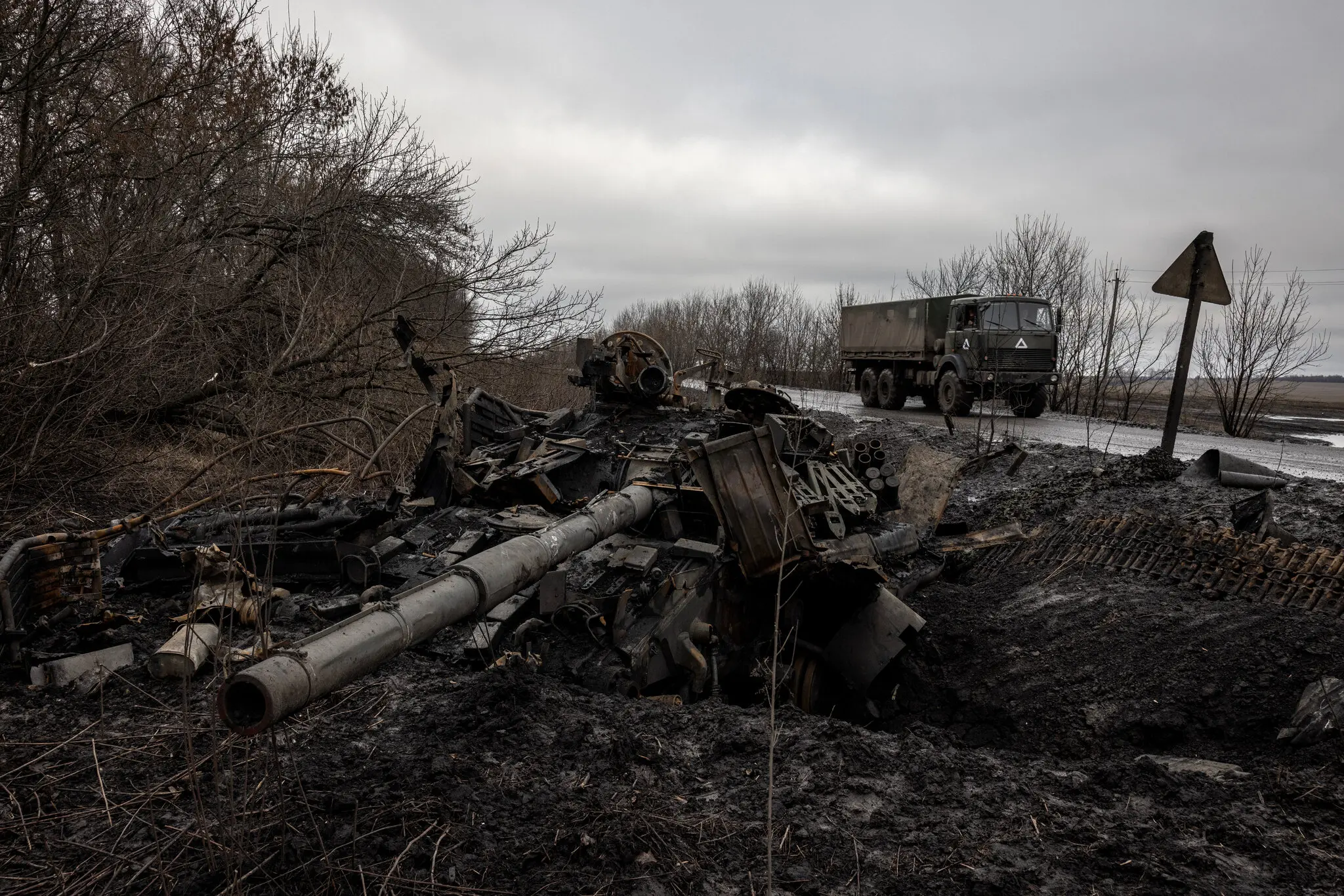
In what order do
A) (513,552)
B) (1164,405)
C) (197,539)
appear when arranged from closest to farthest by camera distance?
(513,552) → (197,539) → (1164,405)

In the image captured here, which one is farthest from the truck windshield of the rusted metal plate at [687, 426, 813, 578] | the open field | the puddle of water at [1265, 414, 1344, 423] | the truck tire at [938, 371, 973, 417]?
the puddle of water at [1265, 414, 1344, 423]

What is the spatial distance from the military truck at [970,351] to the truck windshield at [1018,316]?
0.01 m

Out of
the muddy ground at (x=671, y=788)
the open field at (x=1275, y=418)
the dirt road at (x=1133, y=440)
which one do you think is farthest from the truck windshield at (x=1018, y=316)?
the muddy ground at (x=671, y=788)

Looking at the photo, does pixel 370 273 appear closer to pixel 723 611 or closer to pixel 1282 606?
pixel 723 611

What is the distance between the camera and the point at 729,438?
220 inches

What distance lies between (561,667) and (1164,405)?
30977 mm

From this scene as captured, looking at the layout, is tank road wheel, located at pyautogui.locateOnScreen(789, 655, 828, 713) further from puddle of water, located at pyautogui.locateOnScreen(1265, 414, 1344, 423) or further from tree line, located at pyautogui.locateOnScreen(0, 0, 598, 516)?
puddle of water, located at pyautogui.locateOnScreen(1265, 414, 1344, 423)

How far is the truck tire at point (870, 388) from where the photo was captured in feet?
74.3

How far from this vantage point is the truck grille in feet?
57.4

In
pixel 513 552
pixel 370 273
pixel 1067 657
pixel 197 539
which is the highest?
A: pixel 370 273

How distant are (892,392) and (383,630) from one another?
19567mm

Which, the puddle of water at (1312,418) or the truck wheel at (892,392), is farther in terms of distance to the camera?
the puddle of water at (1312,418)

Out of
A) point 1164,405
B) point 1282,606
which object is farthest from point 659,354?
point 1164,405

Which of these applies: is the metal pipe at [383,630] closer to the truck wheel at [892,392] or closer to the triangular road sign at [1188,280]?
the triangular road sign at [1188,280]
